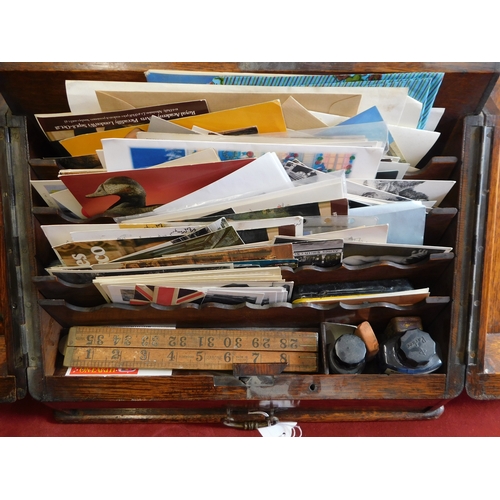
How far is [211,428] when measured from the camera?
951 millimetres

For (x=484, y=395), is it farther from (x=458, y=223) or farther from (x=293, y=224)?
(x=293, y=224)

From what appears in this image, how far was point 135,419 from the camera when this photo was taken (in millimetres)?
945

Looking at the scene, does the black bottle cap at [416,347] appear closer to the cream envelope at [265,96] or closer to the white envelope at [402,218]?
the white envelope at [402,218]

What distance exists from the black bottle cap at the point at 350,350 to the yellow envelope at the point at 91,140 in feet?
1.59

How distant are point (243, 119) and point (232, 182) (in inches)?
3.9

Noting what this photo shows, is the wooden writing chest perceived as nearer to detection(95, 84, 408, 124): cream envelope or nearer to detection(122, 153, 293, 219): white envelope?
detection(95, 84, 408, 124): cream envelope

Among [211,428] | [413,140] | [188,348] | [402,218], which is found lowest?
[211,428]

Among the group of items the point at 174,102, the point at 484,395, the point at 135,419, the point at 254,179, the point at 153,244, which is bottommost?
the point at 135,419

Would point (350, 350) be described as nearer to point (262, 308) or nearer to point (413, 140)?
point (262, 308)

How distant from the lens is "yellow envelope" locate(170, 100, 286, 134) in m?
0.74

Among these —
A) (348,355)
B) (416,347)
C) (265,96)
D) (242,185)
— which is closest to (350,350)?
(348,355)

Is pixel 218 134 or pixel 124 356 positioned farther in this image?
pixel 124 356

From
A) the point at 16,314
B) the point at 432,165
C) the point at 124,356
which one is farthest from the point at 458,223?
the point at 16,314

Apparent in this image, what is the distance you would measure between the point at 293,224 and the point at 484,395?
0.46 meters
